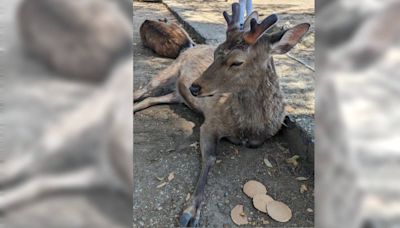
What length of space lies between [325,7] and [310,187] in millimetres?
1998

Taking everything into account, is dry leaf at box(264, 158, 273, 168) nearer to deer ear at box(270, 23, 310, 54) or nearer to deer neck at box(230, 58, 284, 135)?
deer neck at box(230, 58, 284, 135)

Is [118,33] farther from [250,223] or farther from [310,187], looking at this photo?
[310,187]

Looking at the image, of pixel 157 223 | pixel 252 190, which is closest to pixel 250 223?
pixel 252 190

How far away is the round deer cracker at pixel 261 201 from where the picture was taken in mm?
2703

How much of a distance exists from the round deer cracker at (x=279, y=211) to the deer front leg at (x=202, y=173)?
42 cm

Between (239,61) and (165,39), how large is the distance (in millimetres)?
2788

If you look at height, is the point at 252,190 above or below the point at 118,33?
below

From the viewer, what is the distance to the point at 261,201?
Result: 276 cm

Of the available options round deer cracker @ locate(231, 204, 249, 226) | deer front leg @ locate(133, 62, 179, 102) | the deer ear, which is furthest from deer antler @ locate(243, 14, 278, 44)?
deer front leg @ locate(133, 62, 179, 102)

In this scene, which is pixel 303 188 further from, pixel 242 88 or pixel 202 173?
pixel 242 88

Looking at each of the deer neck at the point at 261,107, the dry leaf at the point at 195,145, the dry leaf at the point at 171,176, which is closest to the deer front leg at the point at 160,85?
the dry leaf at the point at 195,145

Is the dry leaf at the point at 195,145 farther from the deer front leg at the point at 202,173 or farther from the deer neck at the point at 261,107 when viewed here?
the deer neck at the point at 261,107

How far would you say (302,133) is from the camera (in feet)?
10.7

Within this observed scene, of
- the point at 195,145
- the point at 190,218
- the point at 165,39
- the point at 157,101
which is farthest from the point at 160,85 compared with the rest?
the point at 190,218
